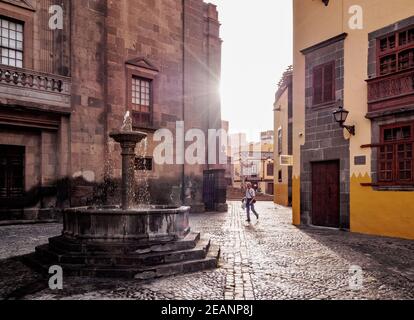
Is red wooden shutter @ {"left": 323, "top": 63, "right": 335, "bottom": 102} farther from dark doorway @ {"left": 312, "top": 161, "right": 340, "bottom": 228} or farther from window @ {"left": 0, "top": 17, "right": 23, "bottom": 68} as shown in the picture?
window @ {"left": 0, "top": 17, "right": 23, "bottom": 68}

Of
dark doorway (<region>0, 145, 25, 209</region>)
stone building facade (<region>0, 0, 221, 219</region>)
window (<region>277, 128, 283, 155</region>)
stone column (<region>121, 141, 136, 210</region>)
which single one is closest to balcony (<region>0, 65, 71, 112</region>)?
stone building facade (<region>0, 0, 221, 219</region>)

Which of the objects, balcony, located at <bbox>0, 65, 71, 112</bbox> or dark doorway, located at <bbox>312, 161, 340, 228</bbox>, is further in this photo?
balcony, located at <bbox>0, 65, 71, 112</bbox>

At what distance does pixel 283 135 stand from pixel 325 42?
14567 millimetres

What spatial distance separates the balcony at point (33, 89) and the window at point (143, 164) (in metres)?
4.36

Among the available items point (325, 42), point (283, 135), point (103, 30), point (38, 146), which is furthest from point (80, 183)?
point (283, 135)

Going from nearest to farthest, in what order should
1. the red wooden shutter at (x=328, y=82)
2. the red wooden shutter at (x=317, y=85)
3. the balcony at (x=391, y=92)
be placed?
the balcony at (x=391, y=92), the red wooden shutter at (x=328, y=82), the red wooden shutter at (x=317, y=85)

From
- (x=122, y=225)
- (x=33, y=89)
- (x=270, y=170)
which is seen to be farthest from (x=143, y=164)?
(x=270, y=170)

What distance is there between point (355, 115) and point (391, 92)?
4.67 feet

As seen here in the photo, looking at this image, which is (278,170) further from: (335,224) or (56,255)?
(56,255)

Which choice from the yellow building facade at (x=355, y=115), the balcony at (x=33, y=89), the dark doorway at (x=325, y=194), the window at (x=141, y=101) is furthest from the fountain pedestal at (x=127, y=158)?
the window at (x=141, y=101)

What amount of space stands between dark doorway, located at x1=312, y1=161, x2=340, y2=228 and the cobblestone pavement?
9.20 feet

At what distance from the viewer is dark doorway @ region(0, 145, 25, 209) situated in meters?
13.5

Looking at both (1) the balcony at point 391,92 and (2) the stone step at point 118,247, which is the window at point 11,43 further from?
(1) the balcony at point 391,92

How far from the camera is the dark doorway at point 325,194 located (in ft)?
41.3
